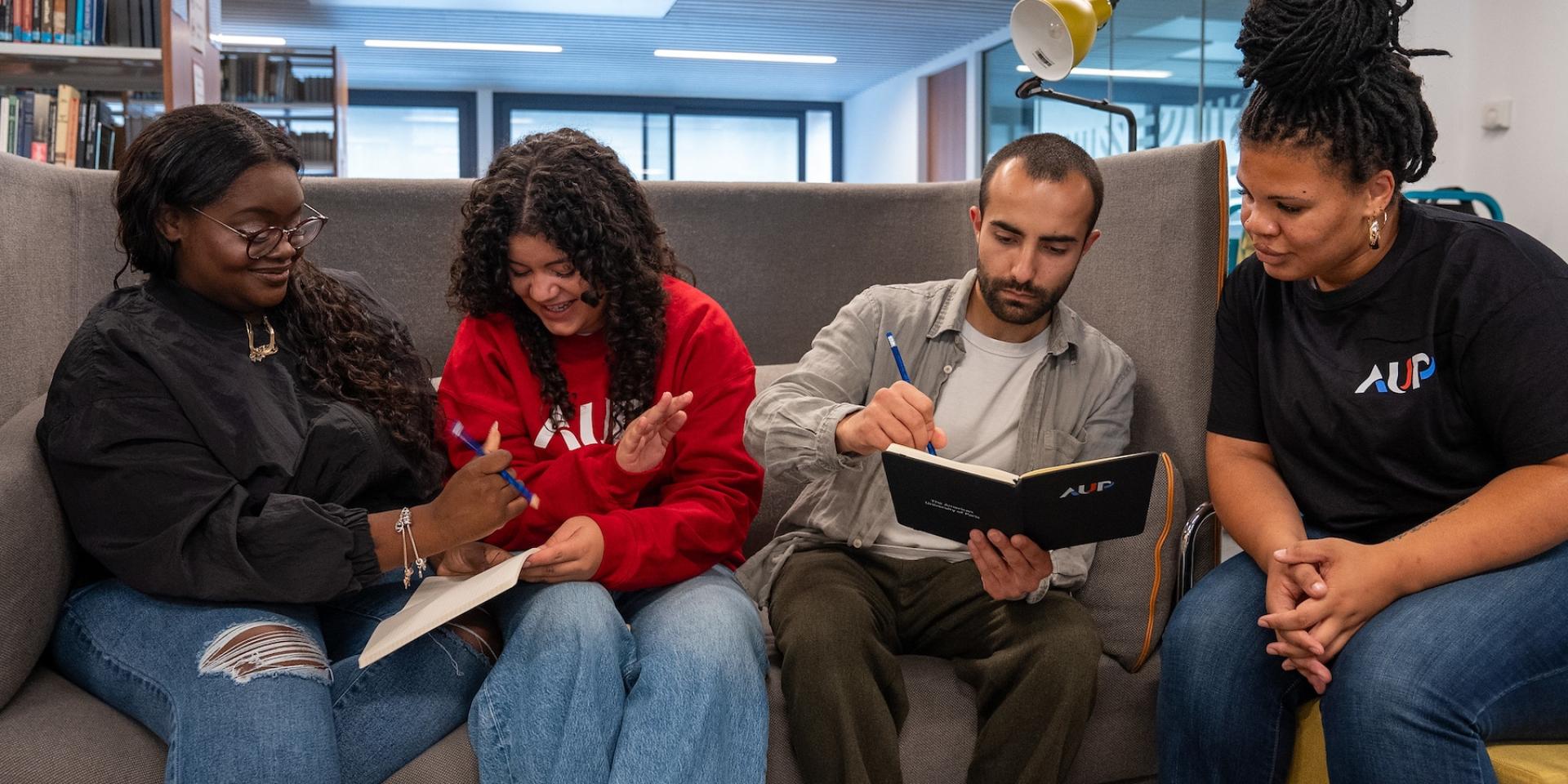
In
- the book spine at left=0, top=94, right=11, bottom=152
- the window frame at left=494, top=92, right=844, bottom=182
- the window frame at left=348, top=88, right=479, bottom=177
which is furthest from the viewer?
the window frame at left=494, top=92, right=844, bottom=182

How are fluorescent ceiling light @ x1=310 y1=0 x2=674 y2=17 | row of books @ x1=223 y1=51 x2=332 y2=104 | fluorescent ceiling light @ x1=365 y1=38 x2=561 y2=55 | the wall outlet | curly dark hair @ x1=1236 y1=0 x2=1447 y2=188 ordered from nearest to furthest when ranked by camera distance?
curly dark hair @ x1=1236 y1=0 x2=1447 y2=188
the wall outlet
row of books @ x1=223 y1=51 x2=332 y2=104
fluorescent ceiling light @ x1=310 y1=0 x2=674 y2=17
fluorescent ceiling light @ x1=365 y1=38 x2=561 y2=55

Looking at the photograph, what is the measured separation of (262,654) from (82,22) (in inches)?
131

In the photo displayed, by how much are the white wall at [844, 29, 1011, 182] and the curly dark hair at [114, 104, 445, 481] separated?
8.21 meters

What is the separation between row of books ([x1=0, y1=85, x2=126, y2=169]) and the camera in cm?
363

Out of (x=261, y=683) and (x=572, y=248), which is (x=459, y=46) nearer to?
(x=572, y=248)

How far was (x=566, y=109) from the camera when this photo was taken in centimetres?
1234

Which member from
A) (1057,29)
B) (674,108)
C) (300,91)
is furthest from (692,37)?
(1057,29)

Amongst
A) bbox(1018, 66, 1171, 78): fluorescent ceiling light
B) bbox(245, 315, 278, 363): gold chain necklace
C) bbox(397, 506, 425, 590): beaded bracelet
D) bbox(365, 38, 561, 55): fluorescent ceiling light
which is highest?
bbox(365, 38, 561, 55): fluorescent ceiling light

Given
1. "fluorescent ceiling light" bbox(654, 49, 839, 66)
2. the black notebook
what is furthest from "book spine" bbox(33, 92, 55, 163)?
"fluorescent ceiling light" bbox(654, 49, 839, 66)

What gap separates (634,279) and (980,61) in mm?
8614

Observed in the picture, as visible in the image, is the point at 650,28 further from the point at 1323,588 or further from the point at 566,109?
the point at 1323,588

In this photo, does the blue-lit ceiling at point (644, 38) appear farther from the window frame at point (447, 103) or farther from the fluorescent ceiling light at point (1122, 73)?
the fluorescent ceiling light at point (1122, 73)

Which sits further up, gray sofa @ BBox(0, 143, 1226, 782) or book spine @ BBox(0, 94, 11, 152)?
book spine @ BBox(0, 94, 11, 152)

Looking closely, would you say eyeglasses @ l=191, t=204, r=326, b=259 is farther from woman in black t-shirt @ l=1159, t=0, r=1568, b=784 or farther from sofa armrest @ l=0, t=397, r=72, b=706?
woman in black t-shirt @ l=1159, t=0, r=1568, b=784
